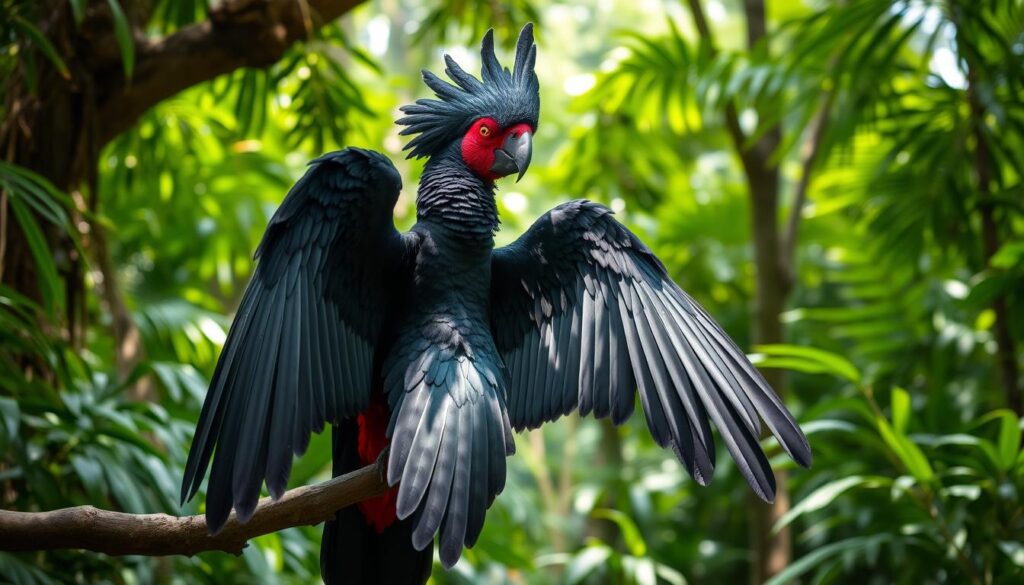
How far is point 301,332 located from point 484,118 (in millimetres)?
403

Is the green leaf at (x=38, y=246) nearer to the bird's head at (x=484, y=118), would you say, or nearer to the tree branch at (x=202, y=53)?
the tree branch at (x=202, y=53)

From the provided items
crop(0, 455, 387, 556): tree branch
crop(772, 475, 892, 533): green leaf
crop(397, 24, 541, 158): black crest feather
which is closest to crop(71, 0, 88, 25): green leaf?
crop(397, 24, 541, 158): black crest feather

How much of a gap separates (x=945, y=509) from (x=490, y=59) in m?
1.53

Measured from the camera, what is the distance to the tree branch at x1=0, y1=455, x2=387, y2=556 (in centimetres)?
120

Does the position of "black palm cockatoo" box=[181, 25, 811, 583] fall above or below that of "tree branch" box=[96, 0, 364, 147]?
below

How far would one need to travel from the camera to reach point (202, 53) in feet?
6.37

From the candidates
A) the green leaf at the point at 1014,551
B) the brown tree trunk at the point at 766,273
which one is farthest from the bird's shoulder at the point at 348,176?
the brown tree trunk at the point at 766,273

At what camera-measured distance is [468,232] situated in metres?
1.41

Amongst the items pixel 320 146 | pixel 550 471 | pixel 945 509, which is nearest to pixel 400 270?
pixel 320 146

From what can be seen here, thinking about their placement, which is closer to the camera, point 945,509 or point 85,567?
point 85,567

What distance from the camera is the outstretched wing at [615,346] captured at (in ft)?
4.45

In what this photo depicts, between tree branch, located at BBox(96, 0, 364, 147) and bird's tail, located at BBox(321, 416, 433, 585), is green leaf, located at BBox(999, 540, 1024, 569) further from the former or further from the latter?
tree branch, located at BBox(96, 0, 364, 147)

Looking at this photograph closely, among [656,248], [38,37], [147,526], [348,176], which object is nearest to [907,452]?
[348,176]

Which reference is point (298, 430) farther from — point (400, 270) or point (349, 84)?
point (349, 84)
